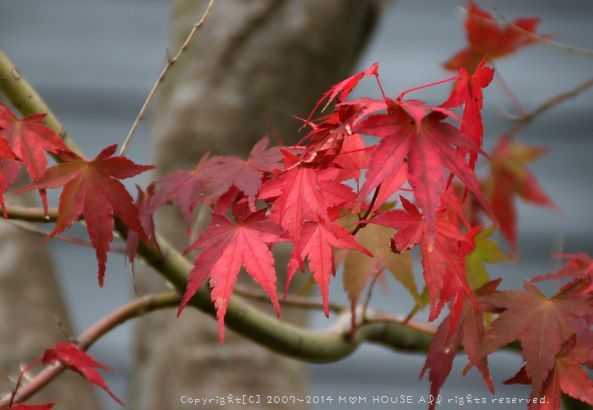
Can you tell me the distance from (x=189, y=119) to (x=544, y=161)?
1.28m

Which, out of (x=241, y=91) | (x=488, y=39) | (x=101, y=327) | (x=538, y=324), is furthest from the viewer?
(x=241, y=91)

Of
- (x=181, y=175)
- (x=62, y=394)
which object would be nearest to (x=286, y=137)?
(x=62, y=394)

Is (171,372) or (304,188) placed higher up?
(304,188)

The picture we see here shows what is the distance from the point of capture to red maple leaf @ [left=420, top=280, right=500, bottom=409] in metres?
0.71

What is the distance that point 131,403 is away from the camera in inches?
60.0

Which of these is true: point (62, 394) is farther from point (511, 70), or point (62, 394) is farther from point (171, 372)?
point (511, 70)

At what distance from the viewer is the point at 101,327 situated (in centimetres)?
84

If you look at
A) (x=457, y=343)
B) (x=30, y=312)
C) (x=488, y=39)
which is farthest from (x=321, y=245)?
(x=30, y=312)

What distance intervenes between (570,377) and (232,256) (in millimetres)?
270

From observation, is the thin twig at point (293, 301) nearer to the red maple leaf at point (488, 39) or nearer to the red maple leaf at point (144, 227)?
the red maple leaf at point (144, 227)

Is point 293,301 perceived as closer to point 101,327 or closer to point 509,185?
point 101,327

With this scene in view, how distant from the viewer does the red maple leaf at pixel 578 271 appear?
713mm

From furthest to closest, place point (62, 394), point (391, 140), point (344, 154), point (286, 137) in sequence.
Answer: point (286, 137)
point (62, 394)
point (344, 154)
point (391, 140)

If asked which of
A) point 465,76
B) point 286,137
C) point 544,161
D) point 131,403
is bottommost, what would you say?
point 131,403
